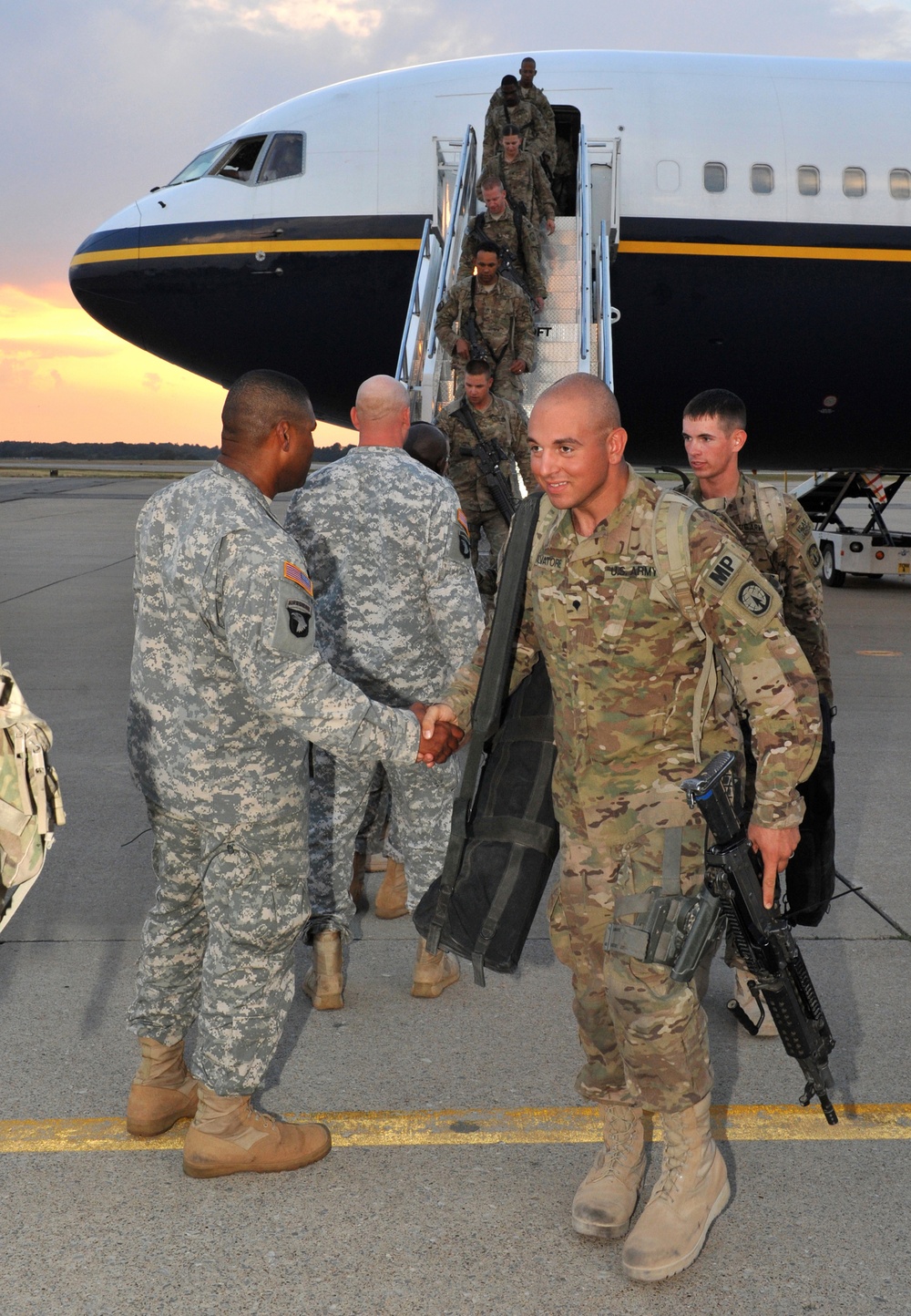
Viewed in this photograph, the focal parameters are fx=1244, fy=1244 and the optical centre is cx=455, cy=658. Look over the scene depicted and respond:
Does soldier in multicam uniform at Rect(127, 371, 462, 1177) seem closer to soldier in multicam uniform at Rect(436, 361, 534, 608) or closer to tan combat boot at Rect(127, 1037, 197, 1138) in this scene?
tan combat boot at Rect(127, 1037, 197, 1138)

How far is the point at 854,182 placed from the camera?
1355cm

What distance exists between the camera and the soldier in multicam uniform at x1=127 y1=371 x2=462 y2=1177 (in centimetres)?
318

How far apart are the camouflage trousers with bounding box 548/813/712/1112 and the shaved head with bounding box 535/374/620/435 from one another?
38.5 inches

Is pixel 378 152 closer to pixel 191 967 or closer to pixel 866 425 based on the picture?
pixel 866 425

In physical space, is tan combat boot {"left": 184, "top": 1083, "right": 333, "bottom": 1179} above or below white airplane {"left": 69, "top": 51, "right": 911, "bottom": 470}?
below

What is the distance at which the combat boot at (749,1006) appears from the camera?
168 inches

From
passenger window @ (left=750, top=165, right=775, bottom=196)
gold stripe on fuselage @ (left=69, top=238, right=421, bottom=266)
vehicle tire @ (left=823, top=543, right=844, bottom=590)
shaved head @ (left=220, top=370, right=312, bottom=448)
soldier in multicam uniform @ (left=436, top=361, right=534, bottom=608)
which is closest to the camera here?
shaved head @ (left=220, top=370, right=312, bottom=448)

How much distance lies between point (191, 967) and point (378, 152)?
11652mm

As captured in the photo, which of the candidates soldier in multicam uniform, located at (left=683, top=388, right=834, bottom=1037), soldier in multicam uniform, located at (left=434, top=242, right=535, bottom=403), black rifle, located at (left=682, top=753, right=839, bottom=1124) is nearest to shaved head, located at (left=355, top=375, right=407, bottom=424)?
soldier in multicam uniform, located at (left=683, top=388, right=834, bottom=1037)

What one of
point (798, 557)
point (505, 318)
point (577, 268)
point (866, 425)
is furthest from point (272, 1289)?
point (866, 425)

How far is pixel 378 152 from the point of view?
43.8 ft

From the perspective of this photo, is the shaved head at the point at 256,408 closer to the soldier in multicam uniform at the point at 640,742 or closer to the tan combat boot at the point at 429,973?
the soldier in multicam uniform at the point at 640,742

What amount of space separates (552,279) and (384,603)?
27.4ft

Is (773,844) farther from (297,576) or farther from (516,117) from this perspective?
(516,117)
